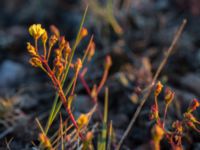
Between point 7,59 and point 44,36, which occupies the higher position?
point 44,36

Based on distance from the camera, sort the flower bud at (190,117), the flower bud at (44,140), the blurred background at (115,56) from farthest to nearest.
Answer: the blurred background at (115,56) → the flower bud at (190,117) → the flower bud at (44,140)

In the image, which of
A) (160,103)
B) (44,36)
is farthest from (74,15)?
(44,36)

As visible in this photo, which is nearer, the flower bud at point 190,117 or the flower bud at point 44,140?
the flower bud at point 44,140

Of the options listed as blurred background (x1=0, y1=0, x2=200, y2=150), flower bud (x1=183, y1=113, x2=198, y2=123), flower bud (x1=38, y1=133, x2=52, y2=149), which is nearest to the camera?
flower bud (x1=38, y1=133, x2=52, y2=149)

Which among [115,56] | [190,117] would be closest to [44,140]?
[190,117]

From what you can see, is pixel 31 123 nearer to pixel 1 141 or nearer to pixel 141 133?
pixel 1 141

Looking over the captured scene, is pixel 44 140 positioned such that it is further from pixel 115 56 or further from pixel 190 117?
pixel 115 56

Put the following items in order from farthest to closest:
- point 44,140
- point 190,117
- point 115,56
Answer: point 115,56
point 190,117
point 44,140

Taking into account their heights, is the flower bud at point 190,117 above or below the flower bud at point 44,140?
below
